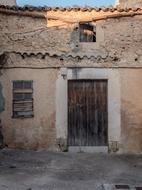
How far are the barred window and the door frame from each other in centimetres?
86

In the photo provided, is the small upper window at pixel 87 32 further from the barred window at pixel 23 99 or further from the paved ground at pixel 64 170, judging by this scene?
the paved ground at pixel 64 170

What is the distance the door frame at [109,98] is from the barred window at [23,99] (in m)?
0.86

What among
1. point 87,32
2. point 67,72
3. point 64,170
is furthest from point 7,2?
point 64,170

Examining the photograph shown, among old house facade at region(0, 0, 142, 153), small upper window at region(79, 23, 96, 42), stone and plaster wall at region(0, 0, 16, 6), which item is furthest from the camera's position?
stone and plaster wall at region(0, 0, 16, 6)

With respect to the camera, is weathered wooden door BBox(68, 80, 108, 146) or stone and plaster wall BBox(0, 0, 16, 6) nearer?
weathered wooden door BBox(68, 80, 108, 146)

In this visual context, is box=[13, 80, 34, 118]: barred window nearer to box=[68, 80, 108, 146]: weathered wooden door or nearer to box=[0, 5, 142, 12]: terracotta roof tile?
box=[68, 80, 108, 146]: weathered wooden door

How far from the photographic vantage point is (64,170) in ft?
38.1

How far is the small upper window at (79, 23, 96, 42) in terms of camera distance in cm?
1459

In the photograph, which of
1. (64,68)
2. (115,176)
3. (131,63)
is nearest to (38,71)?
(64,68)

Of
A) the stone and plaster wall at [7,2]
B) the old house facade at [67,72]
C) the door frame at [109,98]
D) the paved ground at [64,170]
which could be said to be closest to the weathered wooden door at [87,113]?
the old house facade at [67,72]

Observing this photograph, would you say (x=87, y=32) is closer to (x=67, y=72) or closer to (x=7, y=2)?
(x=67, y=72)

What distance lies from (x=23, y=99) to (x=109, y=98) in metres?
2.74

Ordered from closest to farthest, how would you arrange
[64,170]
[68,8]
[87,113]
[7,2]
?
1. [64,170]
2. [68,8]
3. [87,113]
4. [7,2]

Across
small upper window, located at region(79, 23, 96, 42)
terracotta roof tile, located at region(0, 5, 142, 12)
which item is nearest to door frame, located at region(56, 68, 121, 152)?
small upper window, located at region(79, 23, 96, 42)
